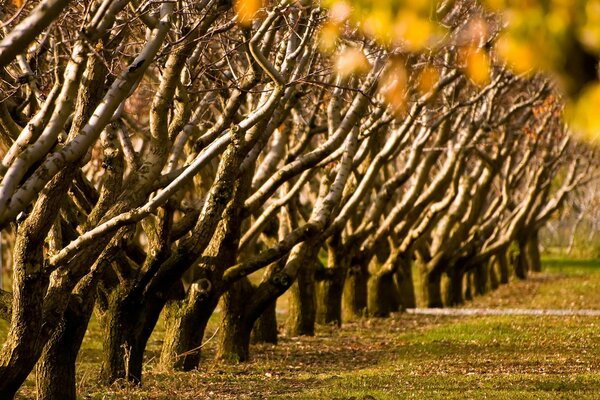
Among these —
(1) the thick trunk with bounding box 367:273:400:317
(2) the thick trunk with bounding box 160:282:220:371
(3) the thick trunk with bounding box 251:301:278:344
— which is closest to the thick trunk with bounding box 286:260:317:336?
(3) the thick trunk with bounding box 251:301:278:344

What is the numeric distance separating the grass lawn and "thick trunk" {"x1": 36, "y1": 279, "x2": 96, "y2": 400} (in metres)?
0.69

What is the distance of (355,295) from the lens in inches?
997

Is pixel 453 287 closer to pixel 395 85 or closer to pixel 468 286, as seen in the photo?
pixel 468 286

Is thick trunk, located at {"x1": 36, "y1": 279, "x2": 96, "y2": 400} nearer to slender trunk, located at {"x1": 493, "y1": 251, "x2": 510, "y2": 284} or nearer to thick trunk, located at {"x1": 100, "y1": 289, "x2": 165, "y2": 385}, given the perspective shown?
thick trunk, located at {"x1": 100, "y1": 289, "x2": 165, "y2": 385}

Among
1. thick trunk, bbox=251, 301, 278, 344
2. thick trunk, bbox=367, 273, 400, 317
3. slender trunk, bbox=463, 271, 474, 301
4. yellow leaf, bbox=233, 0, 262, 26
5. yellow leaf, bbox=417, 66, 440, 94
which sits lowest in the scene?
thick trunk, bbox=251, 301, 278, 344

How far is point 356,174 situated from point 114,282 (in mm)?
7977

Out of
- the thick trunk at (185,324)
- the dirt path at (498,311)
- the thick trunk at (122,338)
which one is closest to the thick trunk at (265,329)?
the thick trunk at (185,324)

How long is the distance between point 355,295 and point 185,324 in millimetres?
10862

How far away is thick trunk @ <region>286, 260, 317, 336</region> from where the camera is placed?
20906 mm

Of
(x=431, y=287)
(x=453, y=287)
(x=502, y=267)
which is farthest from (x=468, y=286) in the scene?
(x=502, y=267)

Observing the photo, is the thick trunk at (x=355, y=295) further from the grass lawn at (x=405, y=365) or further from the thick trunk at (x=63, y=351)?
the thick trunk at (x=63, y=351)

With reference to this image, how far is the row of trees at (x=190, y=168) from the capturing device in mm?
9727

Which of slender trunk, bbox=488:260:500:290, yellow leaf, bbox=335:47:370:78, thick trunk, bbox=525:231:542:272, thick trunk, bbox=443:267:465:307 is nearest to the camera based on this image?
yellow leaf, bbox=335:47:370:78

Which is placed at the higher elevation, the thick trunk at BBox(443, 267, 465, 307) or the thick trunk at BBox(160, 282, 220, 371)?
the thick trunk at BBox(443, 267, 465, 307)
